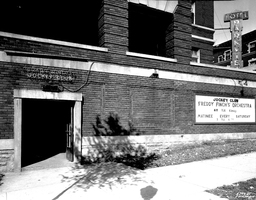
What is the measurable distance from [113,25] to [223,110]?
7.52m

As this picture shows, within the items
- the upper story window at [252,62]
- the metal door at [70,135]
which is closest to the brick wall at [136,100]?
the metal door at [70,135]

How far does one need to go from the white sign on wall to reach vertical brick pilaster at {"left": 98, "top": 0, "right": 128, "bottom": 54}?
192 inches

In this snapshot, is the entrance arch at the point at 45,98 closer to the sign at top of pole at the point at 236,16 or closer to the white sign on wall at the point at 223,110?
the white sign on wall at the point at 223,110

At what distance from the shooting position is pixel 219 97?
12.0m

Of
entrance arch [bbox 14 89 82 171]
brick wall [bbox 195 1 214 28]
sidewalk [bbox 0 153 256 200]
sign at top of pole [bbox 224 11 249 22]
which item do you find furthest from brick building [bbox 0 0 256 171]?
sign at top of pole [bbox 224 11 249 22]

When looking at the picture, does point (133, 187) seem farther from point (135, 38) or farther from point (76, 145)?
point (135, 38)

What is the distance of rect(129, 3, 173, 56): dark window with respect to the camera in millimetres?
11062

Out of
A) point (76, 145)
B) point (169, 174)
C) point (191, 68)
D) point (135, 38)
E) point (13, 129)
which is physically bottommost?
point (169, 174)

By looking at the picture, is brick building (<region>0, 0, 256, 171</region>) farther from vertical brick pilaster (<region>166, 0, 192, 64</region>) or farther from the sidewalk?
the sidewalk

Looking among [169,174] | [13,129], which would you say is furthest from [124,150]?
[13,129]

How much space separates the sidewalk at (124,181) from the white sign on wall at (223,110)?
143 inches

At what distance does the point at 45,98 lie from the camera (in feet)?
25.2

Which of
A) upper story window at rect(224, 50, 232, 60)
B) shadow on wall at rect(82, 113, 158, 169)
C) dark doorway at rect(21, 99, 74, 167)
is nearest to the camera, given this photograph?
shadow on wall at rect(82, 113, 158, 169)

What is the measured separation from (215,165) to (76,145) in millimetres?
5081
